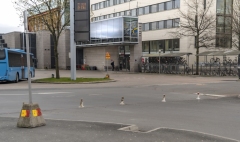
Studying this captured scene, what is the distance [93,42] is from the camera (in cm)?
4597

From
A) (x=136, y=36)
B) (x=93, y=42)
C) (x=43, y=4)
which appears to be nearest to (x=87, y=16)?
(x=43, y=4)

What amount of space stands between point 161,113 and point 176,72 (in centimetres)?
2912

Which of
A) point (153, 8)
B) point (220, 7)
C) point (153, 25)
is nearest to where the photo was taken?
point (220, 7)

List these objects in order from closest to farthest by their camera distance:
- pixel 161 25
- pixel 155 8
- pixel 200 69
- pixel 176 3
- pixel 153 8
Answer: pixel 200 69
pixel 176 3
pixel 161 25
pixel 155 8
pixel 153 8

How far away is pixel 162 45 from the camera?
5141cm

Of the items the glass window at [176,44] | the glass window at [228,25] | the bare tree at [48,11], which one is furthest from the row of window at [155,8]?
the bare tree at [48,11]

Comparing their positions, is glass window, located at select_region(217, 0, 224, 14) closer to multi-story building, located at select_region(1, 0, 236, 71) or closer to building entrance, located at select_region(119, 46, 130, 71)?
multi-story building, located at select_region(1, 0, 236, 71)

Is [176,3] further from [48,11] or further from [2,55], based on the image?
[2,55]

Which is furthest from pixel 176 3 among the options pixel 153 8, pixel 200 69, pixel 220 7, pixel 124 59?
pixel 200 69

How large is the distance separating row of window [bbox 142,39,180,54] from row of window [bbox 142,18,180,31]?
2625 mm

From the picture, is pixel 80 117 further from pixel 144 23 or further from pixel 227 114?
pixel 144 23

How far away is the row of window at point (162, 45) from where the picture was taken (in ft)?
160

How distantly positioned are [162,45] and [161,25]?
12.6 feet

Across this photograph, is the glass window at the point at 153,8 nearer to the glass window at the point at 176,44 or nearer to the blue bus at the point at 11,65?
the glass window at the point at 176,44
